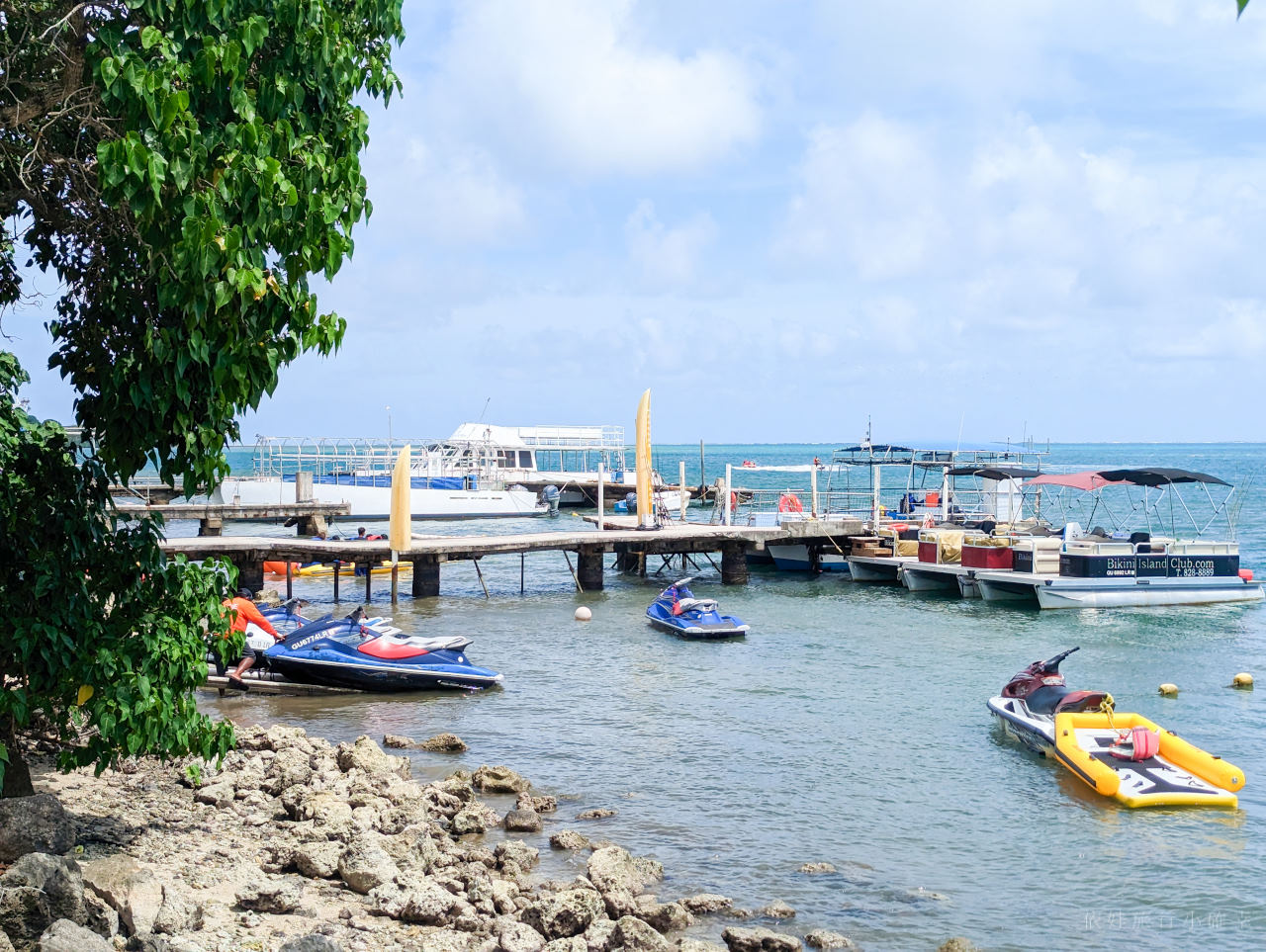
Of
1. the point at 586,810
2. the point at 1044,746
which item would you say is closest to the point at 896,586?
the point at 1044,746

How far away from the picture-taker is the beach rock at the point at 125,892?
7.68 meters

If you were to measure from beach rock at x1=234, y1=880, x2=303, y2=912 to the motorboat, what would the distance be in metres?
10.1

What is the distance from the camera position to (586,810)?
13.8 m

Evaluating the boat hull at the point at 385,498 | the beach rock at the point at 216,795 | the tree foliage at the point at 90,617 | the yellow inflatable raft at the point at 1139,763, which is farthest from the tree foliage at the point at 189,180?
the boat hull at the point at 385,498

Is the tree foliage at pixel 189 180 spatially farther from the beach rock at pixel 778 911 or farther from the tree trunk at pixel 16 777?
the beach rock at pixel 778 911

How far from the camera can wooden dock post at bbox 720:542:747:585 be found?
37094mm

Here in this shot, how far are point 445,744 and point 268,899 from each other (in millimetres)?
7623

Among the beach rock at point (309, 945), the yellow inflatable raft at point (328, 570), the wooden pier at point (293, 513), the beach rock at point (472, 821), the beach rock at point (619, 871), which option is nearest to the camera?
the beach rock at point (309, 945)

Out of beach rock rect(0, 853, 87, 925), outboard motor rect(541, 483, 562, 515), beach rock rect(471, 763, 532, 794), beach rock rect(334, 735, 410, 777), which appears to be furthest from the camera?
outboard motor rect(541, 483, 562, 515)

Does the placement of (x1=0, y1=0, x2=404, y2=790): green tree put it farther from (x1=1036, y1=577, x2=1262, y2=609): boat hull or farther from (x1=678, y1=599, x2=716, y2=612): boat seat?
(x1=1036, y1=577, x2=1262, y2=609): boat hull

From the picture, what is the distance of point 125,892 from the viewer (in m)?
7.79

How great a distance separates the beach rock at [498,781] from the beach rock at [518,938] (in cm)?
502

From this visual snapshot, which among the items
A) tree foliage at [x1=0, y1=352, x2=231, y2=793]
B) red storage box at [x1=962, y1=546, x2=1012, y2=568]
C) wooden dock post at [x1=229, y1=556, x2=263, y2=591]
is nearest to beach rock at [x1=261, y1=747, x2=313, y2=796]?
tree foliage at [x1=0, y1=352, x2=231, y2=793]

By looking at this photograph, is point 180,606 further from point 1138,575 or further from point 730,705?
point 1138,575
